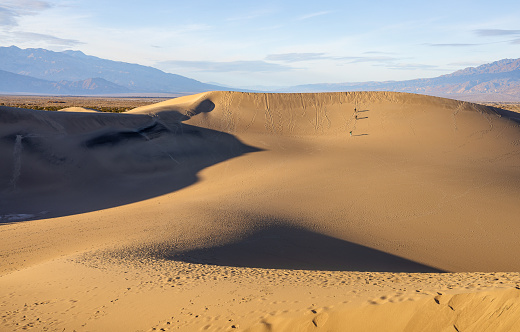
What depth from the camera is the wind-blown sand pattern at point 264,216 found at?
604 cm

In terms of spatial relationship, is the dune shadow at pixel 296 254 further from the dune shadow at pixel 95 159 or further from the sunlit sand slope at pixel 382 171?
the dune shadow at pixel 95 159

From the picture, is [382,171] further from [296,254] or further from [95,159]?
[95,159]

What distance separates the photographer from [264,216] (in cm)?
1330

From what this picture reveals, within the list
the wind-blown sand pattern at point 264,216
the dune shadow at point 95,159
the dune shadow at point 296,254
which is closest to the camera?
the wind-blown sand pattern at point 264,216

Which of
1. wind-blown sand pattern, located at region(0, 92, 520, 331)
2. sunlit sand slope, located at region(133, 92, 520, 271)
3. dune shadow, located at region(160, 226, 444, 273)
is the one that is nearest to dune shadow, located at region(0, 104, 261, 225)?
wind-blown sand pattern, located at region(0, 92, 520, 331)

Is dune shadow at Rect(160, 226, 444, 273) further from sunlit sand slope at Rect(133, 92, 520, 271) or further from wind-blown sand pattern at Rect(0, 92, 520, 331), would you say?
sunlit sand slope at Rect(133, 92, 520, 271)

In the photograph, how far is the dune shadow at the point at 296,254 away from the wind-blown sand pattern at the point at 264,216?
65 millimetres

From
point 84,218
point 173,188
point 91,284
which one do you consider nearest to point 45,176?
point 173,188

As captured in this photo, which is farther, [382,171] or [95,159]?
[95,159]

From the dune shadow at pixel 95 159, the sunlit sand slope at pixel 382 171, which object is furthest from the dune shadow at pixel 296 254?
the dune shadow at pixel 95 159

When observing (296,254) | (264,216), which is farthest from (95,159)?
(296,254)

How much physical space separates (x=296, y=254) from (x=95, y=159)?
16.2m

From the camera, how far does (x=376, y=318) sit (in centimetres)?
549

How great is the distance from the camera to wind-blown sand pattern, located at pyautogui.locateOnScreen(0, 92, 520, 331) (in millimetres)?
6039
